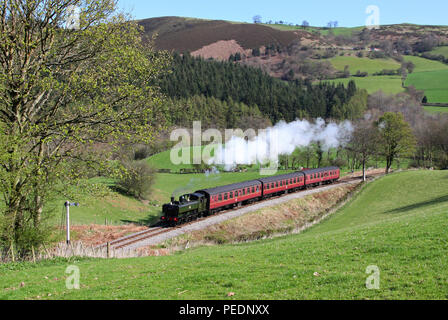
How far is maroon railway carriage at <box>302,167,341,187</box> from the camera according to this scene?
51.4m

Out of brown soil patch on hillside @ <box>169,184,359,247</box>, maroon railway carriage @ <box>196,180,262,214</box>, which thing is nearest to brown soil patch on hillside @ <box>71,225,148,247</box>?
brown soil patch on hillside @ <box>169,184,359,247</box>

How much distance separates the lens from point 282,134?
71625mm

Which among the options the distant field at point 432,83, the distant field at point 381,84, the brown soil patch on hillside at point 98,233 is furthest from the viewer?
the distant field at point 381,84

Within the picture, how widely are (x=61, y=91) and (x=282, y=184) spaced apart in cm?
3245

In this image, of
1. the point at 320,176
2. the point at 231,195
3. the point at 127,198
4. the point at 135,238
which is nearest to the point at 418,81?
the point at 320,176

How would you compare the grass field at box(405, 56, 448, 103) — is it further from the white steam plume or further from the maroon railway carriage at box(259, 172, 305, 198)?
the maroon railway carriage at box(259, 172, 305, 198)

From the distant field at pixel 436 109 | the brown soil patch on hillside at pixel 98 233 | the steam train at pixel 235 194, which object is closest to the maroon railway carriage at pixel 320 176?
the steam train at pixel 235 194

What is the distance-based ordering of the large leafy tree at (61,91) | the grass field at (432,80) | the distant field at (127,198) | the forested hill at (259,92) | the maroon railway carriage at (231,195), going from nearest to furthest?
the large leafy tree at (61,91) < the distant field at (127,198) < the maroon railway carriage at (231,195) < the forested hill at (259,92) < the grass field at (432,80)

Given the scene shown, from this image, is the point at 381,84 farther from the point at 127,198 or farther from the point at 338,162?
the point at 127,198

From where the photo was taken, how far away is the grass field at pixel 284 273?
969 centimetres

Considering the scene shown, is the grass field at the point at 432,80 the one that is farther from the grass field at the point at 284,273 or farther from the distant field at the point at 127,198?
the grass field at the point at 284,273

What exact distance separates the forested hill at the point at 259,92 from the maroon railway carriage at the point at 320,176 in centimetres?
7638

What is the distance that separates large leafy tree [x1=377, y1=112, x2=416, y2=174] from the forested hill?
213 ft

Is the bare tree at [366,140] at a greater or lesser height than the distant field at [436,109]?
lesser
